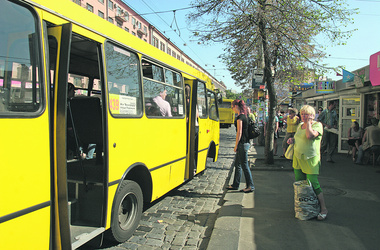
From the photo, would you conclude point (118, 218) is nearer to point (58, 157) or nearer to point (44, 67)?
point (58, 157)

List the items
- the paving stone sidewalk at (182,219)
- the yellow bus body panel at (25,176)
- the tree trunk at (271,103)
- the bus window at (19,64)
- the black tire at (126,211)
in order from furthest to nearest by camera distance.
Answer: the tree trunk at (271,103), the paving stone sidewalk at (182,219), the black tire at (126,211), the bus window at (19,64), the yellow bus body panel at (25,176)

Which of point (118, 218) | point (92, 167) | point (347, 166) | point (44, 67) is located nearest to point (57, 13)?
point (44, 67)

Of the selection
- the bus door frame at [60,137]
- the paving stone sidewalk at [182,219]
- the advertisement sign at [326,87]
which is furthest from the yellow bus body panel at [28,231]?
the advertisement sign at [326,87]

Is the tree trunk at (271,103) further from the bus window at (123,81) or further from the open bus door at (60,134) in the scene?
the open bus door at (60,134)

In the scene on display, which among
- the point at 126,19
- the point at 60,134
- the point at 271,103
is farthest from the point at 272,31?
the point at 126,19

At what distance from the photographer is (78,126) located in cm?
376

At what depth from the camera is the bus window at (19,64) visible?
7.48ft

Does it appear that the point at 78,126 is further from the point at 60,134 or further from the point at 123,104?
the point at 60,134

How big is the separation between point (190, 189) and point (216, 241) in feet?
8.89

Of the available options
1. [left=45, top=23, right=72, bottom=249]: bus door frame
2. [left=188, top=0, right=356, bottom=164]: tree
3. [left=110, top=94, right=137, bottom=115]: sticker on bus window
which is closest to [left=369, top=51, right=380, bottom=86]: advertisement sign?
[left=188, top=0, right=356, bottom=164]: tree

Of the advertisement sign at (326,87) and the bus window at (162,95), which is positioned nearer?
the bus window at (162,95)

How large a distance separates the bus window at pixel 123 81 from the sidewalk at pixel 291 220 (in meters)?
2.04

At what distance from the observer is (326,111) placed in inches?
426

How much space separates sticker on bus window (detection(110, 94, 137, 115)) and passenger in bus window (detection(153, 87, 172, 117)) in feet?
2.36
